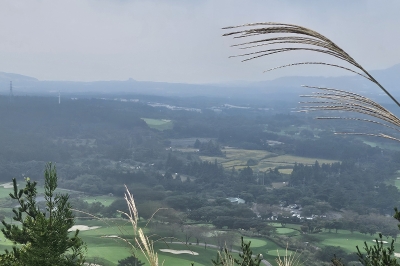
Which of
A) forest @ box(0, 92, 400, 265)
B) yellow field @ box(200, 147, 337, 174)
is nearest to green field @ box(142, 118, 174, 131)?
forest @ box(0, 92, 400, 265)

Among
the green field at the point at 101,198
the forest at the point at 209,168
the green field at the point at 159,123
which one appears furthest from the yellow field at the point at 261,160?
the green field at the point at 159,123

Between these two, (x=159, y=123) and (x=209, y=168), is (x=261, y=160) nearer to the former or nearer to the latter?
(x=209, y=168)

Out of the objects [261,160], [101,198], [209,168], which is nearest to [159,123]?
[261,160]

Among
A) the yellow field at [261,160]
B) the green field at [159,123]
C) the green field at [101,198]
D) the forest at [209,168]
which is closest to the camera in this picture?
the forest at [209,168]

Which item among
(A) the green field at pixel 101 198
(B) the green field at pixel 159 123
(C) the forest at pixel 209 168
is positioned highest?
(B) the green field at pixel 159 123

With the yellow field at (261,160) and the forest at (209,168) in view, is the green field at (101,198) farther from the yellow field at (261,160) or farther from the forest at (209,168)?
the yellow field at (261,160)

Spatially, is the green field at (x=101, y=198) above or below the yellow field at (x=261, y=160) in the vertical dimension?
below

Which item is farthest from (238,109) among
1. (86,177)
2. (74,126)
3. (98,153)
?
(86,177)
